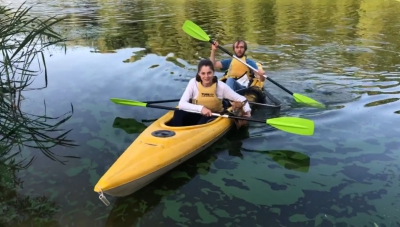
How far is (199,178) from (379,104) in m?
4.31

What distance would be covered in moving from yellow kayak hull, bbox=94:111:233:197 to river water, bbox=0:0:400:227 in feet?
0.66

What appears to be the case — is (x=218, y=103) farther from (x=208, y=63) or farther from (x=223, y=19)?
(x=223, y=19)

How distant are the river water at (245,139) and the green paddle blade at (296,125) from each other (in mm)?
262

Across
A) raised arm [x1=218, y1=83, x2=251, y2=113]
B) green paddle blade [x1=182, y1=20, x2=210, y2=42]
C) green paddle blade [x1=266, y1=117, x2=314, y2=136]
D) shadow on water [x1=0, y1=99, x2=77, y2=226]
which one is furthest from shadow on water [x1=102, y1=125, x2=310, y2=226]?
green paddle blade [x1=182, y1=20, x2=210, y2=42]

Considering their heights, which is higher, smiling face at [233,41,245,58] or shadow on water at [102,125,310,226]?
smiling face at [233,41,245,58]

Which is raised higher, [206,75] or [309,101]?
[206,75]

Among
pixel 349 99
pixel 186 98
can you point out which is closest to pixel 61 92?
pixel 186 98

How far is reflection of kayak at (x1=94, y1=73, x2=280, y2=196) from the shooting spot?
395cm

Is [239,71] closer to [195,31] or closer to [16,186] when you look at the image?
[195,31]

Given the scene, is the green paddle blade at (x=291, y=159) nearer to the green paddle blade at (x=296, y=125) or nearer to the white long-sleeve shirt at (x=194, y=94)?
the green paddle blade at (x=296, y=125)

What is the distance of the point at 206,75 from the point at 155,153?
1.51 metres

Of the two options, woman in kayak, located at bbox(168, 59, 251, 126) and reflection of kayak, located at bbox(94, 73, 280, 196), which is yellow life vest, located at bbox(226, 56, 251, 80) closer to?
woman in kayak, located at bbox(168, 59, 251, 126)

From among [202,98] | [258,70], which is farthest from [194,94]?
[258,70]

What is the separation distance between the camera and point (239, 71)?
25.0ft
